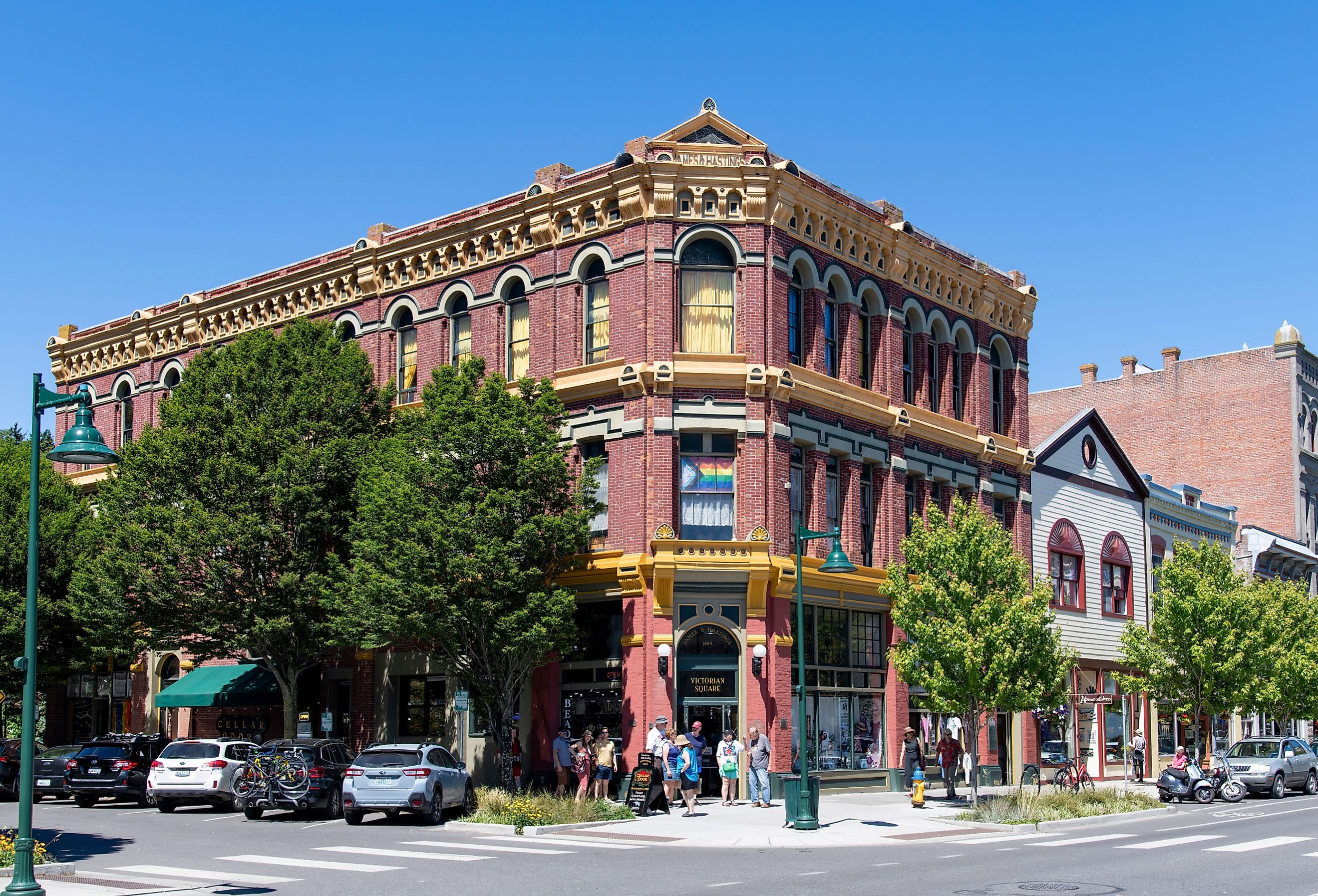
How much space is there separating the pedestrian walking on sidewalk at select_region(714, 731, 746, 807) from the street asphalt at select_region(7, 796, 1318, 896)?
1525 millimetres

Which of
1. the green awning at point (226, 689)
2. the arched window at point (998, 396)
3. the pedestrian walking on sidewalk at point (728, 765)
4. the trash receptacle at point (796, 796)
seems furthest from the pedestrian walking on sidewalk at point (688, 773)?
the arched window at point (998, 396)

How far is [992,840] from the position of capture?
23438 mm

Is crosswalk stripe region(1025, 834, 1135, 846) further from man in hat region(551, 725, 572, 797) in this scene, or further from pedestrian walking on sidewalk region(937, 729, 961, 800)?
man in hat region(551, 725, 572, 797)

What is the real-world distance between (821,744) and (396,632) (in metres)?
10.8

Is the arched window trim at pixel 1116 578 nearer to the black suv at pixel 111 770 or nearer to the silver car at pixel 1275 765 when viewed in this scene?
the silver car at pixel 1275 765

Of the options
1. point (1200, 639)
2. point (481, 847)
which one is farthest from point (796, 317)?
point (481, 847)

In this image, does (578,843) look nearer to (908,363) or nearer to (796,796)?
(796,796)

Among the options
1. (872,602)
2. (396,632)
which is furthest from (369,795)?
(872,602)

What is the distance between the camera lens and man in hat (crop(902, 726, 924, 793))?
104ft

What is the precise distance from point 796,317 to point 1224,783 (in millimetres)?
15860

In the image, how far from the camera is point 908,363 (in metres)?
38.2

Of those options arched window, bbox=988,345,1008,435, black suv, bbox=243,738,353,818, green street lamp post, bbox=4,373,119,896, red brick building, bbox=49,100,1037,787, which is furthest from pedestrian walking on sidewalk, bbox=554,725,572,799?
arched window, bbox=988,345,1008,435

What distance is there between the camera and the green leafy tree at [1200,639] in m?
40.0

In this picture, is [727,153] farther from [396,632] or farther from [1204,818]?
[1204,818]
